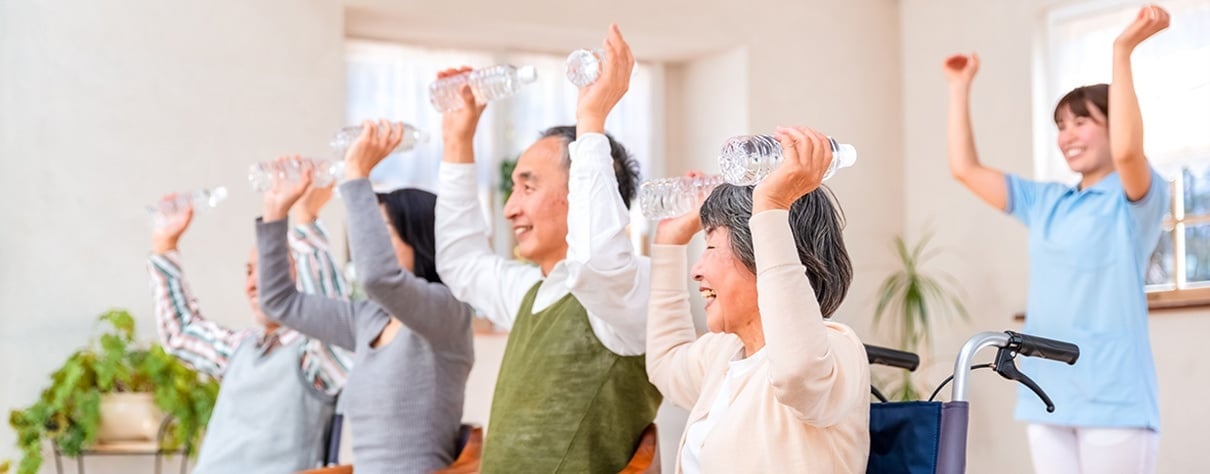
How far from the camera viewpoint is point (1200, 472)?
4062 millimetres

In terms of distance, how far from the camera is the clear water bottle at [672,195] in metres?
2.04

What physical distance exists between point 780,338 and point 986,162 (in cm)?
392

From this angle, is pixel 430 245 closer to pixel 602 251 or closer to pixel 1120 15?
pixel 602 251

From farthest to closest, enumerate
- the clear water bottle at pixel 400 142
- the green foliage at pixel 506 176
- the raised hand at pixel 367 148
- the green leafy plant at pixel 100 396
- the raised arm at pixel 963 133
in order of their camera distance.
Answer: the green foliage at pixel 506 176 → the green leafy plant at pixel 100 396 → the raised arm at pixel 963 133 → the clear water bottle at pixel 400 142 → the raised hand at pixel 367 148

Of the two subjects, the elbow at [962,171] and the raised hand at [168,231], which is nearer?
the elbow at [962,171]

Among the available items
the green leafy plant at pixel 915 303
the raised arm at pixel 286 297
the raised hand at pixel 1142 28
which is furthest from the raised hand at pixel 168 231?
the green leafy plant at pixel 915 303

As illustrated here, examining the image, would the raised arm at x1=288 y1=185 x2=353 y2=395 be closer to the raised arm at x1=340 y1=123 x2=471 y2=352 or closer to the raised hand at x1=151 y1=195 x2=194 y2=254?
the raised hand at x1=151 y1=195 x2=194 y2=254

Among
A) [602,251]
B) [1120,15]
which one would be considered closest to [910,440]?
[602,251]

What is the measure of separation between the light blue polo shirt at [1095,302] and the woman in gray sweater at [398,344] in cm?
114

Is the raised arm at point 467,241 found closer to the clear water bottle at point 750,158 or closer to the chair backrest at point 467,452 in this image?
the chair backrest at point 467,452

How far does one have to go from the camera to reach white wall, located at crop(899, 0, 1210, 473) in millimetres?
4949

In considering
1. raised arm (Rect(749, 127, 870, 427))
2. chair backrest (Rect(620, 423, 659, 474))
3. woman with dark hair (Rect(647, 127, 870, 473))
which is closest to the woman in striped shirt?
chair backrest (Rect(620, 423, 659, 474))

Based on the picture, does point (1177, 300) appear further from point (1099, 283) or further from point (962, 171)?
point (1099, 283)

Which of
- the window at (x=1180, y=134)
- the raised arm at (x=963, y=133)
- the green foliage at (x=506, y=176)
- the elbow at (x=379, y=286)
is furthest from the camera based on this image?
the green foliage at (x=506, y=176)
